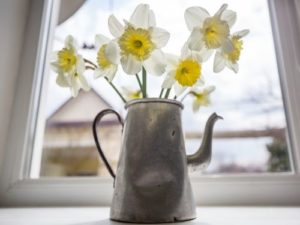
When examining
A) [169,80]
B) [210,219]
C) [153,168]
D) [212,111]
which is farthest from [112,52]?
[212,111]

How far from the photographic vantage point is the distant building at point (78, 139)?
97 cm

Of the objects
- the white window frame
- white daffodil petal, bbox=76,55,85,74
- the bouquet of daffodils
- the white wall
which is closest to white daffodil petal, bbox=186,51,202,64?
the bouquet of daffodils

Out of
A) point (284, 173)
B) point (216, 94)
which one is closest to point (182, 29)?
point (216, 94)

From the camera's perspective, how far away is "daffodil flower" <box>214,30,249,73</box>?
56 cm

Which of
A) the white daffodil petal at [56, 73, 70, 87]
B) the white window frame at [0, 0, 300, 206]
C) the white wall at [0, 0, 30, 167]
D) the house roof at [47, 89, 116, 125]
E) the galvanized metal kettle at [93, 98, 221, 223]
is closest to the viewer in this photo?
the galvanized metal kettle at [93, 98, 221, 223]

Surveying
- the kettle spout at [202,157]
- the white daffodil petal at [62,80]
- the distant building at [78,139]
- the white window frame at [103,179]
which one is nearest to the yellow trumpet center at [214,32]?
Answer: the kettle spout at [202,157]

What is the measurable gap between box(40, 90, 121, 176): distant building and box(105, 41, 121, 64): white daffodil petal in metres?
0.48

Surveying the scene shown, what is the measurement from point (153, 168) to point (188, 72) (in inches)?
8.1

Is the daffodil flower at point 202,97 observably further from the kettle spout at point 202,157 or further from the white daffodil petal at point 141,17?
the white daffodil petal at point 141,17

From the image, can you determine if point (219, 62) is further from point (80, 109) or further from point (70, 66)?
point (80, 109)

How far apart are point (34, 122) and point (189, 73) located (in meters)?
0.64

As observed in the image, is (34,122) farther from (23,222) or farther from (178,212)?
(178,212)

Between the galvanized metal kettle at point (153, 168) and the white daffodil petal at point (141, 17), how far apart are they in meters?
0.16

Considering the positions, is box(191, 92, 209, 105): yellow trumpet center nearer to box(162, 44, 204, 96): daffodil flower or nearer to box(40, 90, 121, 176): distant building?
box(162, 44, 204, 96): daffodil flower
